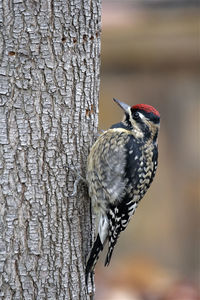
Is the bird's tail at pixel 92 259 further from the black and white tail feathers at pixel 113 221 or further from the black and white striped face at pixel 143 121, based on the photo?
the black and white striped face at pixel 143 121

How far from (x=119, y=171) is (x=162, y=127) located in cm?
457

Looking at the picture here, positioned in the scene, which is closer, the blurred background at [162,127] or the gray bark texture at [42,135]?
the gray bark texture at [42,135]

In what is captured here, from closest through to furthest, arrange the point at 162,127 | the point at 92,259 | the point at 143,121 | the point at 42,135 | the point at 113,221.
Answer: the point at 42,135 < the point at 92,259 < the point at 113,221 < the point at 143,121 < the point at 162,127

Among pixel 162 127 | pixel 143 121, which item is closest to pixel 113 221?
pixel 143 121

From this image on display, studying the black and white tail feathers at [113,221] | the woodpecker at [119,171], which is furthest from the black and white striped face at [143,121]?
the black and white tail feathers at [113,221]

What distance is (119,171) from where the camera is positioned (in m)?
4.33

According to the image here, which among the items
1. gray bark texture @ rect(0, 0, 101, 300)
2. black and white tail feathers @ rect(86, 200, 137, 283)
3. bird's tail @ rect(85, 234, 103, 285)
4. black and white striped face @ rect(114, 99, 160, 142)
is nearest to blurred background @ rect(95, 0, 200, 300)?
black and white striped face @ rect(114, 99, 160, 142)

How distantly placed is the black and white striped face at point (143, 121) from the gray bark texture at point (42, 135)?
2.11ft

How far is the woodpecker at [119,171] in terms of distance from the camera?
4.21 metres

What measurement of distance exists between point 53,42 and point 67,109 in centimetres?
47

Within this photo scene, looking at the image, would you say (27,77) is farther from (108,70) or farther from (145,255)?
(145,255)

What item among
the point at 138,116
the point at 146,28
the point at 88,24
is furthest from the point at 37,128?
the point at 146,28

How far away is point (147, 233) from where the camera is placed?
29.6 feet

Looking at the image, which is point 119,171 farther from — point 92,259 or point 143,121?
point 92,259
